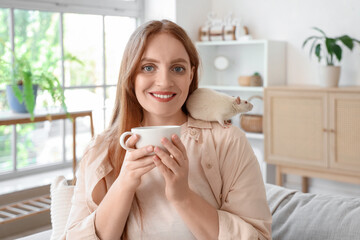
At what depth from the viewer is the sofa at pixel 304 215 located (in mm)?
1485

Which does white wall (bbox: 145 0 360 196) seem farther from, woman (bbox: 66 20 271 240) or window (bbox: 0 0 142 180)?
woman (bbox: 66 20 271 240)


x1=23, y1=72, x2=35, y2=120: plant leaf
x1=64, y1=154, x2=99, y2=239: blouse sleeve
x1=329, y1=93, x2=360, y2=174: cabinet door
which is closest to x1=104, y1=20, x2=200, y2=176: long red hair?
x1=64, y1=154, x2=99, y2=239: blouse sleeve

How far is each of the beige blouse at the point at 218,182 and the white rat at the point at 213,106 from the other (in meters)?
0.03

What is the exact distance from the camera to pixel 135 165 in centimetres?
116

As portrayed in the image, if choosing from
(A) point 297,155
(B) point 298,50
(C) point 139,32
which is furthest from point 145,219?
(B) point 298,50

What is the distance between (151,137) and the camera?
3.60ft

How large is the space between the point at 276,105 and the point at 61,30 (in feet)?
6.22

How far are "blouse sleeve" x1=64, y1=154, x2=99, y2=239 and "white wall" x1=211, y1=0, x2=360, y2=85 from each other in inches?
121

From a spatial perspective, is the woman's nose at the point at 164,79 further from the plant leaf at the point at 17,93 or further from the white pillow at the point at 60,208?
the plant leaf at the point at 17,93

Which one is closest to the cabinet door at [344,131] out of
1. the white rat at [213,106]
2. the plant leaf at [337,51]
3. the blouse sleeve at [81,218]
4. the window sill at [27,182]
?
the plant leaf at [337,51]

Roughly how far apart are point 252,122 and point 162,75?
302 centimetres

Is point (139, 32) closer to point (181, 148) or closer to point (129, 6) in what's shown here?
point (181, 148)

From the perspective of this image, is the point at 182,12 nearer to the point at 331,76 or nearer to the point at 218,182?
the point at 331,76

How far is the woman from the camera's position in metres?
1.25
